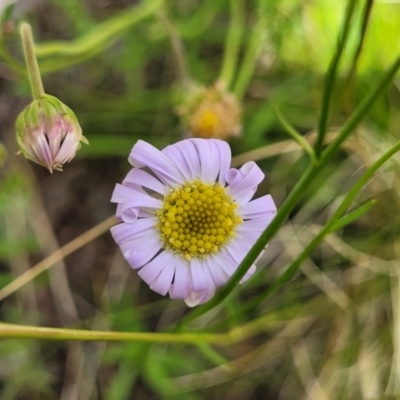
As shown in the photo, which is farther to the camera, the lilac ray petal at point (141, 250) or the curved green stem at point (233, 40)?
the curved green stem at point (233, 40)

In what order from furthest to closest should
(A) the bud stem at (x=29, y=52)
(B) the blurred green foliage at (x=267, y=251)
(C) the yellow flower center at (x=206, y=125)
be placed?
(B) the blurred green foliage at (x=267, y=251) → (C) the yellow flower center at (x=206, y=125) → (A) the bud stem at (x=29, y=52)

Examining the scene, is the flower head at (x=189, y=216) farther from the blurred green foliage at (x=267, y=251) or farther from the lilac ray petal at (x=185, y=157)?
the blurred green foliage at (x=267, y=251)

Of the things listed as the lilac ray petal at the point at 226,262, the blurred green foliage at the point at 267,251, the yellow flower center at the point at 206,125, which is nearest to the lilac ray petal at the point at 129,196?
the lilac ray petal at the point at 226,262

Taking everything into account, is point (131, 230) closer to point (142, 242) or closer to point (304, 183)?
point (142, 242)

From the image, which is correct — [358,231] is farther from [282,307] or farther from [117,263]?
[117,263]

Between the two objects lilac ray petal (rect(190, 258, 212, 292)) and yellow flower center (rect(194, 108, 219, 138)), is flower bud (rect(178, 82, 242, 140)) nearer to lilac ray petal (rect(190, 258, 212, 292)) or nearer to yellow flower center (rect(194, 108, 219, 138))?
yellow flower center (rect(194, 108, 219, 138))

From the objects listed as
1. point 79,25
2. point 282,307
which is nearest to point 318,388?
point 282,307

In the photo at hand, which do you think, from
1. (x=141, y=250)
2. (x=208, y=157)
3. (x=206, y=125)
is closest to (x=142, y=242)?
(x=141, y=250)

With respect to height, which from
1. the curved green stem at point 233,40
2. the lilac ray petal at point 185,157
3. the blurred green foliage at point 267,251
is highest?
the curved green stem at point 233,40
